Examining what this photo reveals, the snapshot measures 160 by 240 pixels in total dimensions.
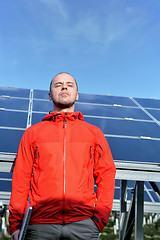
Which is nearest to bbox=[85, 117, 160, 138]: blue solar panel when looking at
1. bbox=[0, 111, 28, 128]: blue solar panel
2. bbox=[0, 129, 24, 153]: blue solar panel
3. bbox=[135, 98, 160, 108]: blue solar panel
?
bbox=[0, 111, 28, 128]: blue solar panel

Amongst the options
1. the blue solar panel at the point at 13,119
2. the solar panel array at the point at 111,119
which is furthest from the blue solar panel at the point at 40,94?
the blue solar panel at the point at 13,119

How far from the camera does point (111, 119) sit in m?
6.18

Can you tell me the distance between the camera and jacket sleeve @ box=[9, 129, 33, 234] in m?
2.49

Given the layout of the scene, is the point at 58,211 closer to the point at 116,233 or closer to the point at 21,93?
the point at 21,93

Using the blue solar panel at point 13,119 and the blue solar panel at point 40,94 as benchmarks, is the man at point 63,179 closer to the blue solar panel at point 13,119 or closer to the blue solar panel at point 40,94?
the blue solar panel at point 13,119

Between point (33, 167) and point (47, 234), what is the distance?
64 centimetres

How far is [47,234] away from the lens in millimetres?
2354

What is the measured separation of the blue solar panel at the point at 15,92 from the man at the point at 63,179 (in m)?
5.40

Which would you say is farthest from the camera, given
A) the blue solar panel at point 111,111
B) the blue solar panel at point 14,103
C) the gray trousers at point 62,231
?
the blue solar panel at point 14,103

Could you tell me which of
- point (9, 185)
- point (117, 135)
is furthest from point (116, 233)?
point (117, 135)

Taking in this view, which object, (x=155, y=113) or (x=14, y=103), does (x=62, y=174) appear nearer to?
(x=14, y=103)

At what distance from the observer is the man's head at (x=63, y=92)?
2.96 m

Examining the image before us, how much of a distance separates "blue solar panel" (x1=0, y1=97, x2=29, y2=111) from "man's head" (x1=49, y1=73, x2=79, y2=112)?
3820mm

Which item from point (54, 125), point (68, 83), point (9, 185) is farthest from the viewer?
point (9, 185)
